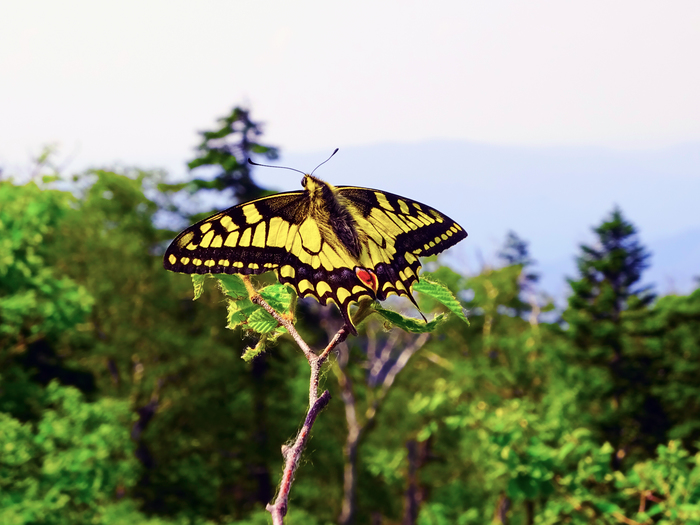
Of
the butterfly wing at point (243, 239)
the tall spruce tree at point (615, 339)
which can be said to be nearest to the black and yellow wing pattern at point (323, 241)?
the butterfly wing at point (243, 239)

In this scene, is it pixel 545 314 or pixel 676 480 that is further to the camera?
pixel 545 314

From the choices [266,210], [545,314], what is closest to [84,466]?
[266,210]

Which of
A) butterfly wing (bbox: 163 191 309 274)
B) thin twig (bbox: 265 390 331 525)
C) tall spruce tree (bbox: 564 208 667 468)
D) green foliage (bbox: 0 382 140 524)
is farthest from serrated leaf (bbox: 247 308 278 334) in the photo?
tall spruce tree (bbox: 564 208 667 468)

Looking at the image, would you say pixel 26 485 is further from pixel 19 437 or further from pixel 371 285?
pixel 371 285

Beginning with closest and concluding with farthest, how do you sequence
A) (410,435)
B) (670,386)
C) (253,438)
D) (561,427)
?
(561,427) < (670,386) < (253,438) < (410,435)

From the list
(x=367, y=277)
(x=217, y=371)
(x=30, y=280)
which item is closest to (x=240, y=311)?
(x=367, y=277)

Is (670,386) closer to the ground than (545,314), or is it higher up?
closer to the ground

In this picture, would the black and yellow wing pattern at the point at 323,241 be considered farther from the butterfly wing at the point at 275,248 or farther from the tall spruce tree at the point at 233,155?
the tall spruce tree at the point at 233,155

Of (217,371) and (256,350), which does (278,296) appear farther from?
(217,371)
